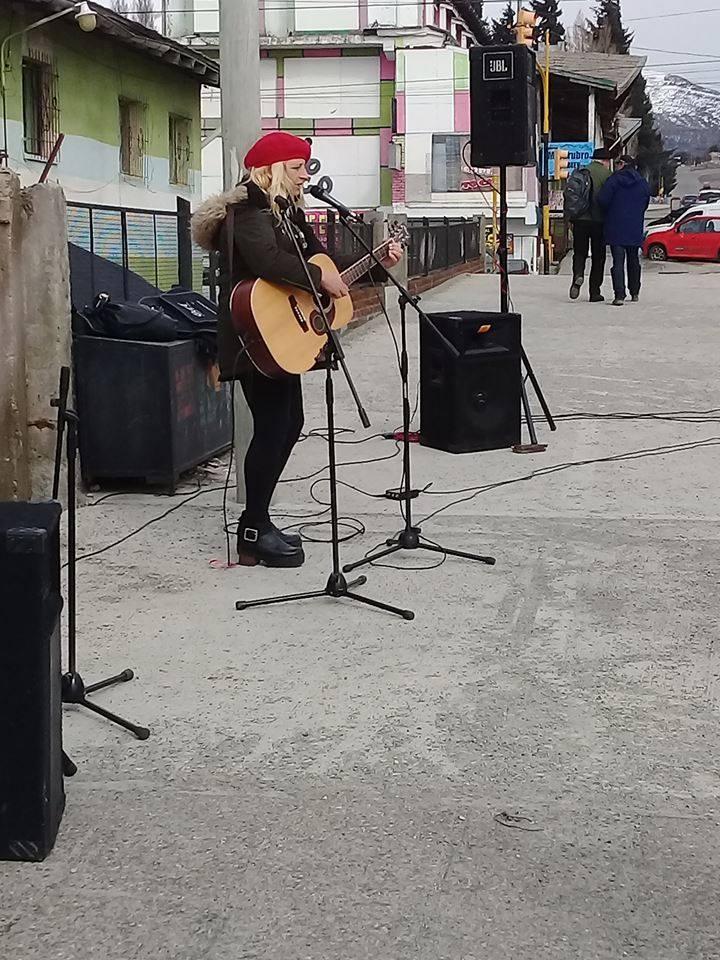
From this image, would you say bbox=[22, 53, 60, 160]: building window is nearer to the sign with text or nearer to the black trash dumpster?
the sign with text

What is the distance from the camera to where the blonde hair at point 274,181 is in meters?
5.53

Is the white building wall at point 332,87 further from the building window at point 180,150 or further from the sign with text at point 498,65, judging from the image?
the sign with text at point 498,65

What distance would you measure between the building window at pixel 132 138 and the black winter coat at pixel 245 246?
1598 cm

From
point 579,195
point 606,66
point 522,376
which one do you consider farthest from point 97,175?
point 606,66

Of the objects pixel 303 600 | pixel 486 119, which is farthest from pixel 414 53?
pixel 303 600

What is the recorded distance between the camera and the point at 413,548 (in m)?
6.27

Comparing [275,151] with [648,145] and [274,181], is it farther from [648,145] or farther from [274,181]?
[648,145]

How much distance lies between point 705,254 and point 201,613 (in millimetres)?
36914

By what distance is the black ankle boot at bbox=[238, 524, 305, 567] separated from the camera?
6020 millimetres

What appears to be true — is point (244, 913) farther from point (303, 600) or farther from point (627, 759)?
point (303, 600)

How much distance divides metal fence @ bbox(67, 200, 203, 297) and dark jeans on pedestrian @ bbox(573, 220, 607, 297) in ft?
22.0

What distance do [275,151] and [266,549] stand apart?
169 cm

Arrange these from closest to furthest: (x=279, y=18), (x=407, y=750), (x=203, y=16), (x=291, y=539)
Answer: (x=407, y=750), (x=291, y=539), (x=279, y=18), (x=203, y=16)

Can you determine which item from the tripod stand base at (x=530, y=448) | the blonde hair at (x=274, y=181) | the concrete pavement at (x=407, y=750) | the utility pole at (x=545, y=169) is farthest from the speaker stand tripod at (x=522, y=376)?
the utility pole at (x=545, y=169)
